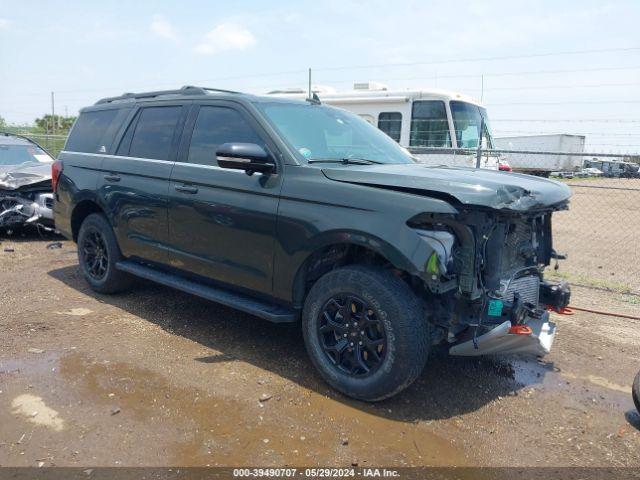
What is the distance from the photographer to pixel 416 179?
11.0ft

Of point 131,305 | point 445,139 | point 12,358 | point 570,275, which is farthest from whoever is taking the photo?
point 445,139

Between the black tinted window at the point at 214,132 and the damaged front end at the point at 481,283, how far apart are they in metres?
1.68

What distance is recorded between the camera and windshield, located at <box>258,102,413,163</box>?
4.11 metres

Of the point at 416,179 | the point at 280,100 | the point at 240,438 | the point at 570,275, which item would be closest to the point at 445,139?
the point at 570,275

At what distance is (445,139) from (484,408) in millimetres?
9939

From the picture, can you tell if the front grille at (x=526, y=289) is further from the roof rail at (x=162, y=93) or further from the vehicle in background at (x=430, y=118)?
the vehicle in background at (x=430, y=118)

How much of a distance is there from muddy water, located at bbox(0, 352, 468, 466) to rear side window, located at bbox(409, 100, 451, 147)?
1014 cm

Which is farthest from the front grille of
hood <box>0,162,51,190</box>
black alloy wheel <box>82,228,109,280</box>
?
hood <box>0,162,51,190</box>

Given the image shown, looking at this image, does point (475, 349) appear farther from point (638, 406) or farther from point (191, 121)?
point (191, 121)

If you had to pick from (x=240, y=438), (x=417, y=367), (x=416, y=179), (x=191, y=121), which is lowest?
(x=240, y=438)

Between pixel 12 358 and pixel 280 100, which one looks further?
pixel 280 100

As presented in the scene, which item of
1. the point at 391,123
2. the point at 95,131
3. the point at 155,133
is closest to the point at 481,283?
the point at 155,133

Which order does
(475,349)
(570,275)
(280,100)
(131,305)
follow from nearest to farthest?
(475,349) → (280,100) → (131,305) → (570,275)

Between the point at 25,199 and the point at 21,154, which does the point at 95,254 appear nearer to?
the point at 25,199
